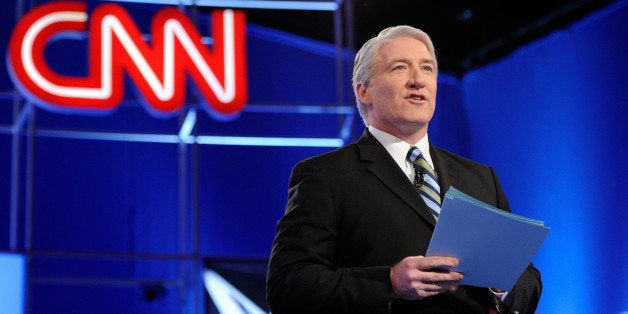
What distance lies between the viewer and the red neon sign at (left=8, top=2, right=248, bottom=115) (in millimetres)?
6285

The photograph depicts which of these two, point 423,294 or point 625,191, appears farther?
point 625,191

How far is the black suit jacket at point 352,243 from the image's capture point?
1897 millimetres

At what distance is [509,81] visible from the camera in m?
7.31

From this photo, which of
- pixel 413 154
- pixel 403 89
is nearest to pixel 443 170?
pixel 413 154

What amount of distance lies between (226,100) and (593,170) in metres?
2.42

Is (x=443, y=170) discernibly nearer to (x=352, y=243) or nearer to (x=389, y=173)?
(x=389, y=173)

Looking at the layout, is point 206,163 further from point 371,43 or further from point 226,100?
point 371,43

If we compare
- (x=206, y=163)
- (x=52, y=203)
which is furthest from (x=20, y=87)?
(x=206, y=163)

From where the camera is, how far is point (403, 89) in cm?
215

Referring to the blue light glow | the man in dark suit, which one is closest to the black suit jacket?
the man in dark suit

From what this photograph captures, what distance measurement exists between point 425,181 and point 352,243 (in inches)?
8.6

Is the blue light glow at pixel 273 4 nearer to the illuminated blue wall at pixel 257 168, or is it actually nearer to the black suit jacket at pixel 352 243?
the illuminated blue wall at pixel 257 168

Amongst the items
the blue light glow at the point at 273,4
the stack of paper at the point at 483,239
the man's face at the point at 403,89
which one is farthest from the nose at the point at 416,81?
the blue light glow at the point at 273,4

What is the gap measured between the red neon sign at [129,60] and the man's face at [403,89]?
4.30 m
